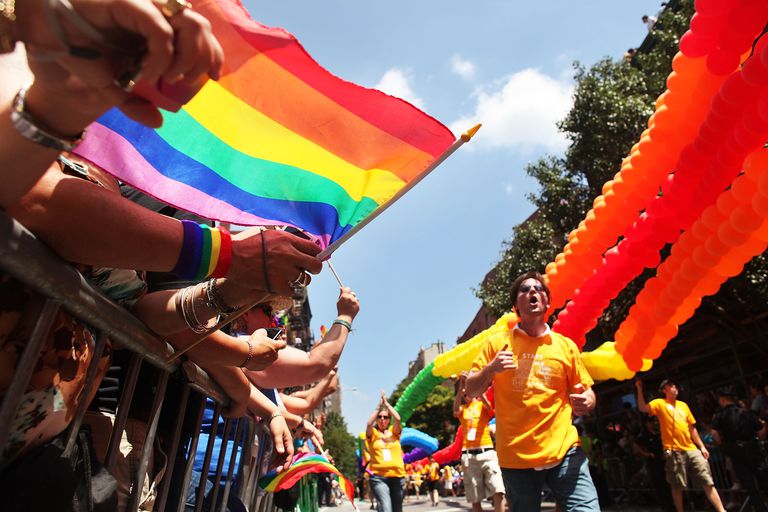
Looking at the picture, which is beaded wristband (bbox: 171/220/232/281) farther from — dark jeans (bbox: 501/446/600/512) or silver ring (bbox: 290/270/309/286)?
dark jeans (bbox: 501/446/600/512)

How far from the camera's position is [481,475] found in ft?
29.5

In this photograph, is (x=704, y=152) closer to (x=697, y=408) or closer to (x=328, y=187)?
(x=328, y=187)

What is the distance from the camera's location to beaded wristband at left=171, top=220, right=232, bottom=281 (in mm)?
1550

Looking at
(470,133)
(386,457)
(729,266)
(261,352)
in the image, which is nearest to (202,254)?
(261,352)

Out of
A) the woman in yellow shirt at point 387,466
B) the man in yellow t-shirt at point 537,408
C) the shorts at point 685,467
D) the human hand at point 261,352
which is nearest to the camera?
the human hand at point 261,352

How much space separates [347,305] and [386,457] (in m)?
6.83

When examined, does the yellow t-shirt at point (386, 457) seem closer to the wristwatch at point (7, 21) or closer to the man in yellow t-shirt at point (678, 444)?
the man in yellow t-shirt at point (678, 444)

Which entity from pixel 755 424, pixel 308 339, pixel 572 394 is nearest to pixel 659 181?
pixel 572 394

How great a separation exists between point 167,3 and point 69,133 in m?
0.33

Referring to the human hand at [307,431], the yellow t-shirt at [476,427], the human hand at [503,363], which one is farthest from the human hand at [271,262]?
the yellow t-shirt at [476,427]

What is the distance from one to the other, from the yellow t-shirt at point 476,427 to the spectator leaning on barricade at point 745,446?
10.4 feet

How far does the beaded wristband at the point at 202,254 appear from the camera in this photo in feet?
5.08

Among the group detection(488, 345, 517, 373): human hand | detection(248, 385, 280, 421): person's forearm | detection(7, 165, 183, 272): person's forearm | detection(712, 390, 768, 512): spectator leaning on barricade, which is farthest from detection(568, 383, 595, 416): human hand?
detection(712, 390, 768, 512): spectator leaning on barricade

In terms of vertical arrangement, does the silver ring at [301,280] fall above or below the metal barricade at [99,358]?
above
